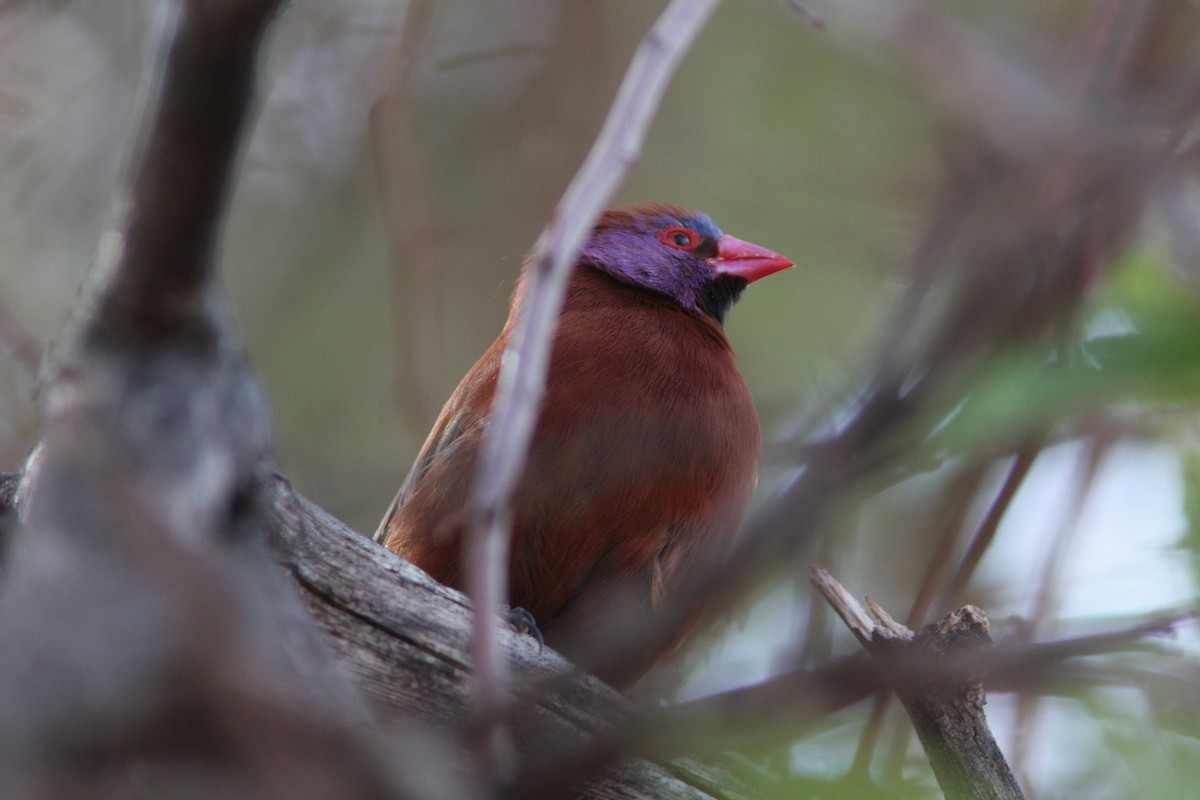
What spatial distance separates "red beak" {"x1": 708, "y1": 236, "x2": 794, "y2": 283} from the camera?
418 cm

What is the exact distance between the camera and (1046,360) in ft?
4.97

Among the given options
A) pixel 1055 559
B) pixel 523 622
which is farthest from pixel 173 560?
pixel 1055 559

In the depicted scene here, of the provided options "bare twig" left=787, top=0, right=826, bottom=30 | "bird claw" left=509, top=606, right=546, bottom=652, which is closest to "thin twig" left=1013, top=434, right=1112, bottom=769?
"bird claw" left=509, top=606, right=546, bottom=652

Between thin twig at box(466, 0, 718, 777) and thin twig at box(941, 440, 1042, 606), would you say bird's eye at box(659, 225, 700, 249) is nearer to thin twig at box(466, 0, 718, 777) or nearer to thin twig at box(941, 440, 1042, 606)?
thin twig at box(941, 440, 1042, 606)

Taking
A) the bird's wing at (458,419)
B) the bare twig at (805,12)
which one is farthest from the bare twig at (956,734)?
the bird's wing at (458,419)

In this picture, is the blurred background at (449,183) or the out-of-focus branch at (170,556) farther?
the blurred background at (449,183)

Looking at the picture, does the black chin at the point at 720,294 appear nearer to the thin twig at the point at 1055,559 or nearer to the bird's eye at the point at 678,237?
the bird's eye at the point at 678,237

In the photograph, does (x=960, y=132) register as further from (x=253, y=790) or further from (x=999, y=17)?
(x=253, y=790)

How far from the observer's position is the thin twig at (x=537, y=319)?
1.18 m

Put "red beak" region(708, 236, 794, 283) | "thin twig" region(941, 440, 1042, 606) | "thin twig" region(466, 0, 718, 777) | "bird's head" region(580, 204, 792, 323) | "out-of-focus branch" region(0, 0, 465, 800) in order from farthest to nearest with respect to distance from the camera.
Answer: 1. "red beak" region(708, 236, 794, 283)
2. "bird's head" region(580, 204, 792, 323)
3. "thin twig" region(941, 440, 1042, 606)
4. "thin twig" region(466, 0, 718, 777)
5. "out-of-focus branch" region(0, 0, 465, 800)

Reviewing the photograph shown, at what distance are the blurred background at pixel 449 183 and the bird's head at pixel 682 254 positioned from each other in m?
0.43

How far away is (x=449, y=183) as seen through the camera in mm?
6395

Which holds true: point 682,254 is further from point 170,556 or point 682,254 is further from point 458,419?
point 170,556

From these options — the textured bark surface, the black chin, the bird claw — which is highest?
the black chin
